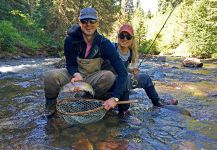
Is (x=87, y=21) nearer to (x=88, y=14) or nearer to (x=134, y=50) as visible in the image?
(x=88, y=14)

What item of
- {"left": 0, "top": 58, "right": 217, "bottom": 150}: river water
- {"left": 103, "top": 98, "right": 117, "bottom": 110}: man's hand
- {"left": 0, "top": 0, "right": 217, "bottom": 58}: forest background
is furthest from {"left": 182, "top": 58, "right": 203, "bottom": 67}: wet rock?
{"left": 103, "top": 98, "right": 117, "bottom": 110}: man's hand

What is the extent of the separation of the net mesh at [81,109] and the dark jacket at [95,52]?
337mm

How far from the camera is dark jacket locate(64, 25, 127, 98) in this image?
13.2 ft

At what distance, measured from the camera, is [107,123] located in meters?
4.18

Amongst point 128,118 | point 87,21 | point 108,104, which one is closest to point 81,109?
point 108,104

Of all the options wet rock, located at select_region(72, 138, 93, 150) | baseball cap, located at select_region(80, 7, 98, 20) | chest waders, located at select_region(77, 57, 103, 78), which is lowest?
wet rock, located at select_region(72, 138, 93, 150)

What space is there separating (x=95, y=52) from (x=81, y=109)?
2.66 ft

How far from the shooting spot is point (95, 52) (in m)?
4.18

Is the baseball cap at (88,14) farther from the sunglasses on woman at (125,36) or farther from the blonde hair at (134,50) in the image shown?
the blonde hair at (134,50)

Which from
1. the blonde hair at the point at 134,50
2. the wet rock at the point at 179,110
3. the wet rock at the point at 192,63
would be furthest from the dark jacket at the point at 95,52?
the wet rock at the point at 192,63

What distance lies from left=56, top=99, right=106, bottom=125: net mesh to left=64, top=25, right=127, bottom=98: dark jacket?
34cm

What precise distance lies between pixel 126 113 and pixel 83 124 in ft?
2.93

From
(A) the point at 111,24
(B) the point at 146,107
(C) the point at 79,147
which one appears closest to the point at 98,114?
(C) the point at 79,147

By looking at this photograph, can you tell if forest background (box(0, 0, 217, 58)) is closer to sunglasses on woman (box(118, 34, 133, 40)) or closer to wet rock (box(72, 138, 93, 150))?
sunglasses on woman (box(118, 34, 133, 40))
